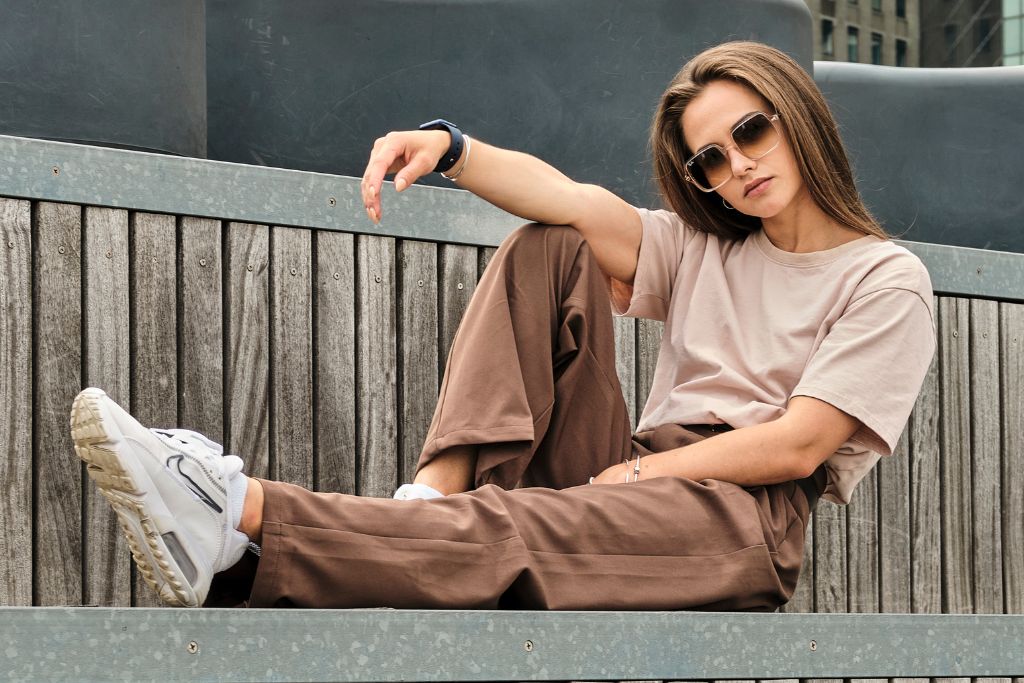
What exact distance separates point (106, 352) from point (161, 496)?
1033 millimetres

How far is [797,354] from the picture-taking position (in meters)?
2.57

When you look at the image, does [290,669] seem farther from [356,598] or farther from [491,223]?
[491,223]

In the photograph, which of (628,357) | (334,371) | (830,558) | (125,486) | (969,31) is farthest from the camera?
(969,31)

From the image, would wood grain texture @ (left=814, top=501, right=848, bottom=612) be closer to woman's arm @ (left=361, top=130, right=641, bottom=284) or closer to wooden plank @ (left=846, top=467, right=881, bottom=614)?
wooden plank @ (left=846, top=467, right=881, bottom=614)

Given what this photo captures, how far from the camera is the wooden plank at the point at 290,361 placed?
2969mm

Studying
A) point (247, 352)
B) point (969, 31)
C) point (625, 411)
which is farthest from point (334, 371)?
point (969, 31)

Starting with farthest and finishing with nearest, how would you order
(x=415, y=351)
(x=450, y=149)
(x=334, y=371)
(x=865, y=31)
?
(x=865, y=31)
(x=415, y=351)
(x=334, y=371)
(x=450, y=149)

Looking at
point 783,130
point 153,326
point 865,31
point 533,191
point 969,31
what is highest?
point 865,31

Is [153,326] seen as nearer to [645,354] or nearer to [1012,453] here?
[645,354]

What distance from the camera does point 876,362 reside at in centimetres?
246

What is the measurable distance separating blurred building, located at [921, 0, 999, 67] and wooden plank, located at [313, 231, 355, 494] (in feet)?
44.4

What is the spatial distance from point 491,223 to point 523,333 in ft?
2.96

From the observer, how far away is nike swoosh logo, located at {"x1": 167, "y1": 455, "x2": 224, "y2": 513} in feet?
6.02

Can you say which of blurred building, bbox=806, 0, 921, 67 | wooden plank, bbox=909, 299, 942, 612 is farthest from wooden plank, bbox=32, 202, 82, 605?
blurred building, bbox=806, 0, 921, 67
